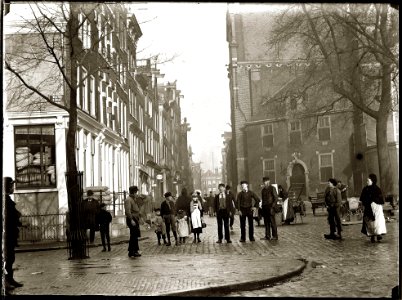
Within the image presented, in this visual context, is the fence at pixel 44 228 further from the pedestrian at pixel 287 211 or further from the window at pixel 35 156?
the pedestrian at pixel 287 211

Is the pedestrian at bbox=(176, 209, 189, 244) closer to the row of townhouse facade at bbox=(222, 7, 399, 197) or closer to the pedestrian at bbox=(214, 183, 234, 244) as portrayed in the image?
the pedestrian at bbox=(214, 183, 234, 244)

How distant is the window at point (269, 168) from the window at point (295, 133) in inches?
62.4

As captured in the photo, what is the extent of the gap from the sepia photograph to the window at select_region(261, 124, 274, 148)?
0.18m

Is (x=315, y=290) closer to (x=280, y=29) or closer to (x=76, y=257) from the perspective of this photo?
(x=76, y=257)

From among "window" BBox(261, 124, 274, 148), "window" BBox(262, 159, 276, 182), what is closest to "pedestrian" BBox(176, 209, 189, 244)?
"window" BBox(262, 159, 276, 182)

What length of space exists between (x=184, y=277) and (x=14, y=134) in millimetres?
12253

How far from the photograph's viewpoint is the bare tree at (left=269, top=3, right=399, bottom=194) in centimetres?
2108

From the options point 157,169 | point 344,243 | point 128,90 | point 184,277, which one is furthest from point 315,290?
point 157,169

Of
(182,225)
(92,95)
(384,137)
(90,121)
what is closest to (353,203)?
(384,137)

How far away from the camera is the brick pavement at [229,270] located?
29.6 feet

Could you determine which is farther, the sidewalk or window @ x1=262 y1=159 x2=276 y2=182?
window @ x1=262 y1=159 x2=276 y2=182

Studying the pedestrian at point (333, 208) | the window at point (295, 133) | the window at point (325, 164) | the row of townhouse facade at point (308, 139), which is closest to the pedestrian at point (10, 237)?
the row of townhouse facade at point (308, 139)

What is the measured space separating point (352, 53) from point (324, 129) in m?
6.19

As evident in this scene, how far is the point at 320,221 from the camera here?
23391 millimetres
